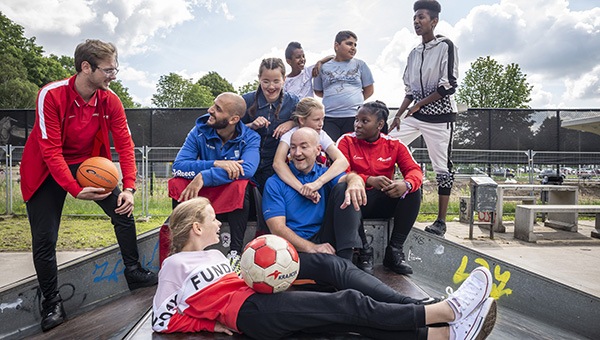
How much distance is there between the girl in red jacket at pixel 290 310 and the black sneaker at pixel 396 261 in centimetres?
123

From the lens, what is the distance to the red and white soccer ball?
2.14 m

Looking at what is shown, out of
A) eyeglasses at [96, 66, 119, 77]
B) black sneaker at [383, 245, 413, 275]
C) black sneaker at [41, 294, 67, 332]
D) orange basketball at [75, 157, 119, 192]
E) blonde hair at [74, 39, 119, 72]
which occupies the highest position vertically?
blonde hair at [74, 39, 119, 72]

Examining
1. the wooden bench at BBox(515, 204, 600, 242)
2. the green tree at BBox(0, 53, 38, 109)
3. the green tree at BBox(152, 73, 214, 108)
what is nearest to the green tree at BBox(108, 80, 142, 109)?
the green tree at BBox(152, 73, 214, 108)

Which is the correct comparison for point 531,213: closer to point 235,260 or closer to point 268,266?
point 235,260

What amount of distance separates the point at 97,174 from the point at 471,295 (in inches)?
104

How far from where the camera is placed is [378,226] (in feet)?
12.1

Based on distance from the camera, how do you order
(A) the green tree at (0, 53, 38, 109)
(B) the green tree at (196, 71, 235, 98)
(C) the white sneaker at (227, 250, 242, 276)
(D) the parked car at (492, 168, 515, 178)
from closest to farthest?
(C) the white sneaker at (227, 250, 242, 276) < (D) the parked car at (492, 168, 515, 178) < (A) the green tree at (0, 53, 38, 109) < (B) the green tree at (196, 71, 235, 98)

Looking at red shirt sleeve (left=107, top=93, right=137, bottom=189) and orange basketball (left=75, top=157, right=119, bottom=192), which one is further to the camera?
red shirt sleeve (left=107, top=93, right=137, bottom=189)

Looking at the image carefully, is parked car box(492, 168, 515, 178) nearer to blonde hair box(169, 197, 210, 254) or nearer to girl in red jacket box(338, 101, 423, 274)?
girl in red jacket box(338, 101, 423, 274)

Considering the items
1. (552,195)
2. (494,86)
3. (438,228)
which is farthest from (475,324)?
(494,86)

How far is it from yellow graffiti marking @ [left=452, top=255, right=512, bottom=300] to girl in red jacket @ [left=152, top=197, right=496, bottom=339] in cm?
151

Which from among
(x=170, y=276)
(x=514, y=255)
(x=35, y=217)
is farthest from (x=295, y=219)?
(x=514, y=255)

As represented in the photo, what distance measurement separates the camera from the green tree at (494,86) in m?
28.6

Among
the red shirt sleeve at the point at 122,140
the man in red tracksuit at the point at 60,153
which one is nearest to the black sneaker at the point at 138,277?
the man in red tracksuit at the point at 60,153
